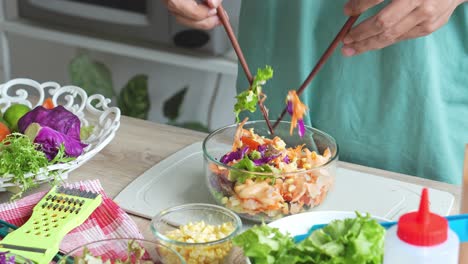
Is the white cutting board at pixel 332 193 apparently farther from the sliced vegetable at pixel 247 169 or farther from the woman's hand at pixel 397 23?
the woman's hand at pixel 397 23

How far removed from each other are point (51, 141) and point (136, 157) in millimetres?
194

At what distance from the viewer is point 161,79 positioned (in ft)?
8.17

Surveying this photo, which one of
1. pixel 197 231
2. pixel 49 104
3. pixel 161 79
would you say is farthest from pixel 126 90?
pixel 197 231

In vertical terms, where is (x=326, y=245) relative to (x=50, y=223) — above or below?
above

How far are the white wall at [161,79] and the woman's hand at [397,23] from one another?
44.8 inches

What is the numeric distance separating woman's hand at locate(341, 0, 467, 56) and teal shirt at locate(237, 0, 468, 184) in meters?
0.18

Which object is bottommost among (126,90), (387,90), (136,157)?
(126,90)

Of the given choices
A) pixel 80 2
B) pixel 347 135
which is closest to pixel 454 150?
pixel 347 135

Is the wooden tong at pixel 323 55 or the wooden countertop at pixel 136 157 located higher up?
the wooden tong at pixel 323 55

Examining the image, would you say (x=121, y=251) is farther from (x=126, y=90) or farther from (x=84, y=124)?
(x=126, y=90)

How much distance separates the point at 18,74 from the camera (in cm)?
281

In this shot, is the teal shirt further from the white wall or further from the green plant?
the green plant

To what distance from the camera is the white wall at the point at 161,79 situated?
242 centimetres

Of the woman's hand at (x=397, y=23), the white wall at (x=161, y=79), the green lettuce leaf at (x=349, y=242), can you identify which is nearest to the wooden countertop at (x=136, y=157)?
the woman's hand at (x=397, y=23)
